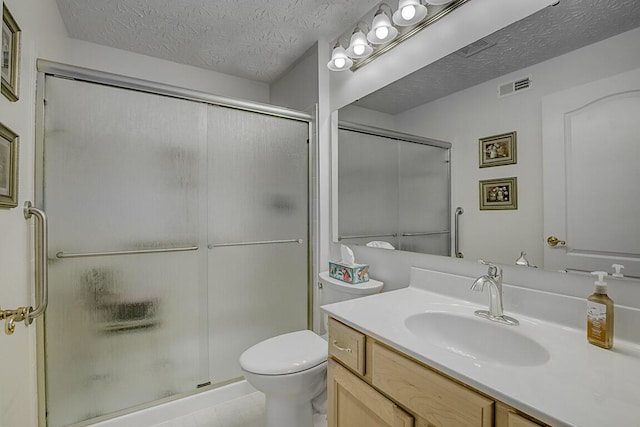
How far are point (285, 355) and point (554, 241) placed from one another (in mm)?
1244

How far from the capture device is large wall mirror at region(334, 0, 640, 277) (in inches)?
34.4

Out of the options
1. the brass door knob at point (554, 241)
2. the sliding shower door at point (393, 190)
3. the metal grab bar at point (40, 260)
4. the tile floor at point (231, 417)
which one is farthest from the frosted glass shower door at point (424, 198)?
the metal grab bar at point (40, 260)

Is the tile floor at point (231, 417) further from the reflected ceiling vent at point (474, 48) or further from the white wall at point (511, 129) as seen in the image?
the reflected ceiling vent at point (474, 48)

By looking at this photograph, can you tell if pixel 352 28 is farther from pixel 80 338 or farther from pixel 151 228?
pixel 80 338

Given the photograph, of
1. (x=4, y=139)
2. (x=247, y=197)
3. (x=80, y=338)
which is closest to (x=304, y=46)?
(x=247, y=197)

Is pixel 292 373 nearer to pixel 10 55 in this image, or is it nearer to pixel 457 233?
pixel 457 233

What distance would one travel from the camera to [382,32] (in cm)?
154

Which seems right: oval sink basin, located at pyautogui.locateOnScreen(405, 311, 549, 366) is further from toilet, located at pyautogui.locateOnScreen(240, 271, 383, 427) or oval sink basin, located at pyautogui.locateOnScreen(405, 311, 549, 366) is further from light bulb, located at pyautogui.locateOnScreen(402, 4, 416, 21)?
light bulb, located at pyautogui.locateOnScreen(402, 4, 416, 21)

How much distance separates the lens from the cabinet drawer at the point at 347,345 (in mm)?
1021

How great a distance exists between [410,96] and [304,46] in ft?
3.42

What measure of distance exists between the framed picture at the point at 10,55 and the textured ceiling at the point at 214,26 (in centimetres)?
81

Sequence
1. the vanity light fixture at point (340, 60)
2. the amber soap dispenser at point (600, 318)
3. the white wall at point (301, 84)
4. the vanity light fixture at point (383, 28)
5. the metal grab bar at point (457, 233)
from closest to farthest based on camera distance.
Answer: the amber soap dispenser at point (600, 318)
the metal grab bar at point (457, 233)
the vanity light fixture at point (383, 28)
the vanity light fixture at point (340, 60)
the white wall at point (301, 84)

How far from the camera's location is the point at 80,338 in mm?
1520

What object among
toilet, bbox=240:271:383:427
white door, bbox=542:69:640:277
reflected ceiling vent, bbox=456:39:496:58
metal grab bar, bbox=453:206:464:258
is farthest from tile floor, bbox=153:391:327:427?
reflected ceiling vent, bbox=456:39:496:58
